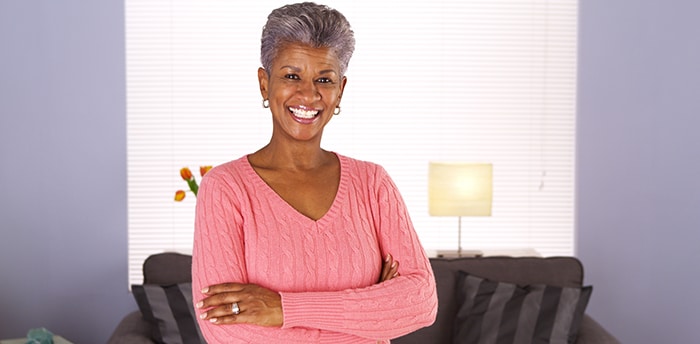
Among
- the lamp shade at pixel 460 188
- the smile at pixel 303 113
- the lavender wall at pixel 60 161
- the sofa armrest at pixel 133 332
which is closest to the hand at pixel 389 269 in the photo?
the smile at pixel 303 113

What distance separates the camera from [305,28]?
179cm

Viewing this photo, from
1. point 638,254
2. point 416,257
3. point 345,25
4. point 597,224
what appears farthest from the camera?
point 597,224

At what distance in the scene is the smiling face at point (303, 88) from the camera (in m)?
1.82

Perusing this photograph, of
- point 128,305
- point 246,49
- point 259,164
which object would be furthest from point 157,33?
point 259,164

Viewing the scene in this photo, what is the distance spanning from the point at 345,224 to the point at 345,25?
0.44 metres

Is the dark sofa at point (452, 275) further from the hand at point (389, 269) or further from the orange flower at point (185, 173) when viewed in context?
the hand at point (389, 269)

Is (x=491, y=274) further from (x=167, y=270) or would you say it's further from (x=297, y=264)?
(x=297, y=264)

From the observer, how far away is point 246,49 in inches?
175

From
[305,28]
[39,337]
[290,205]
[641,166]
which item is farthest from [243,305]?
[641,166]

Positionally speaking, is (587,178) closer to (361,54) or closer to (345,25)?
(361,54)

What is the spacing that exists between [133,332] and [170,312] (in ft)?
0.57

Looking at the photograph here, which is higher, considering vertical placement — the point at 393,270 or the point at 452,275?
the point at 393,270

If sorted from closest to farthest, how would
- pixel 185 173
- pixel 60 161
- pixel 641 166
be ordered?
pixel 185 173
pixel 641 166
pixel 60 161

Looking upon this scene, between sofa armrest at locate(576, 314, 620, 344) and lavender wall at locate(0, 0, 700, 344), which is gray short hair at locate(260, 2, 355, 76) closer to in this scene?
sofa armrest at locate(576, 314, 620, 344)
